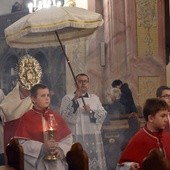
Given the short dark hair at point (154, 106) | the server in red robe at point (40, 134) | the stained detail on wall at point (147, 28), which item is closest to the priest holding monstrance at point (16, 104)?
the server in red robe at point (40, 134)

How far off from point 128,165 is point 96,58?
17.4 ft

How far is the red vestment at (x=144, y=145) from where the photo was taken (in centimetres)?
453

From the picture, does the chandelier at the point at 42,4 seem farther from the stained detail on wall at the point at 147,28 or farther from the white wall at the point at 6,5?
the white wall at the point at 6,5

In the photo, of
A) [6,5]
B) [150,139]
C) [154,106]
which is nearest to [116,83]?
[154,106]

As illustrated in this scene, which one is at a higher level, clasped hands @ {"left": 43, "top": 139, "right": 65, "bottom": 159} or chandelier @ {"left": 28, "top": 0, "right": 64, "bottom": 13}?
chandelier @ {"left": 28, "top": 0, "right": 64, "bottom": 13}

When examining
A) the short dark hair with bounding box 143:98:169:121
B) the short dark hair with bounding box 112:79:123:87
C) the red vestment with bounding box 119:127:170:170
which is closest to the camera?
the red vestment with bounding box 119:127:170:170

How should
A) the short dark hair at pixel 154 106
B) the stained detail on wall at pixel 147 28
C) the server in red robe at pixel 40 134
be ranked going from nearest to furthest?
the short dark hair at pixel 154 106 < the server in red robe at pixel 40 134 < the stained detail on wall at pixel 147 28

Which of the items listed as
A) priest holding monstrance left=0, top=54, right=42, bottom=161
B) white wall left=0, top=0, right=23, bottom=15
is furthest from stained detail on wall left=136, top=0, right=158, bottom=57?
white wall left=0, top=0, right=23, bottom=15

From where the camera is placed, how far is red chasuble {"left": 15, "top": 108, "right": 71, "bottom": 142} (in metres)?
5.92

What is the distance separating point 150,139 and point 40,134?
1708mm

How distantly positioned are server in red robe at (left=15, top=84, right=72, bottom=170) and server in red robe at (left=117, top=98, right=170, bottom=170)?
118cm

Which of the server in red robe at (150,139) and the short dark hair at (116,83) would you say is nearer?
the server in red robe at (150,139)

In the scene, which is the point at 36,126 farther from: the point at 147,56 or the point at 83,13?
the point at 147,56

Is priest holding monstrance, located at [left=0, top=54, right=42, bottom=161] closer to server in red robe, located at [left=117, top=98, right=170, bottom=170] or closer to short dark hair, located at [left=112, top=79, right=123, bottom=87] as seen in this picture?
short dark hair, located at [left=112, top=79, right=123, bottom=87]
